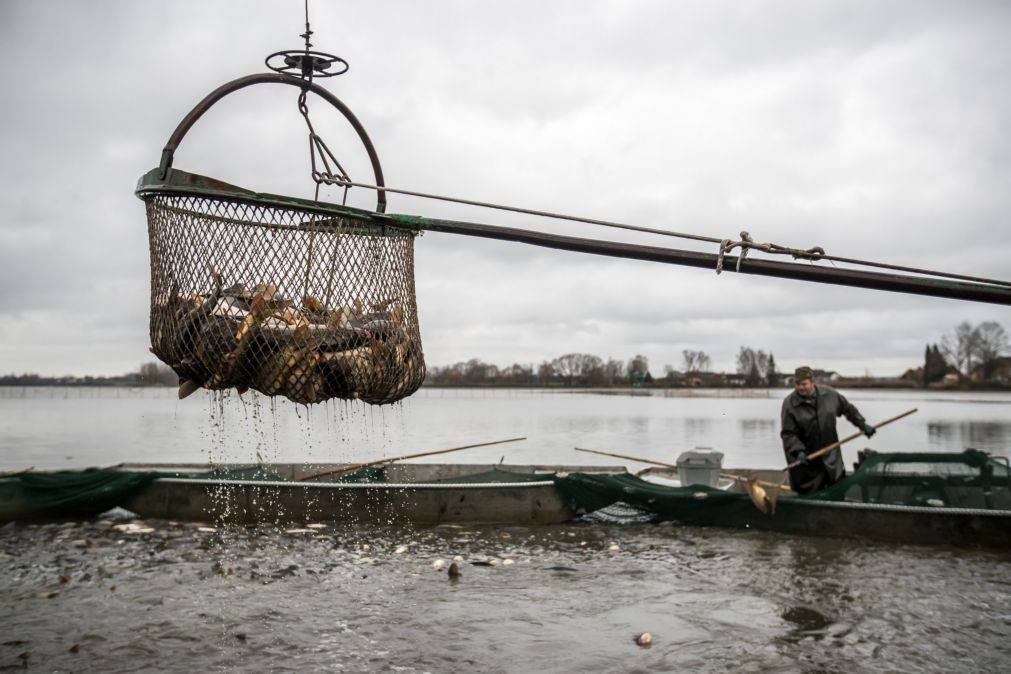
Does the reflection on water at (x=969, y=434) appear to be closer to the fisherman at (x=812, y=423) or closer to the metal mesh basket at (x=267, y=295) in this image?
the fisherman at (x=812, y=423)

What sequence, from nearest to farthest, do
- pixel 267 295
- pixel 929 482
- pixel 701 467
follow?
pixel 267 295 → pixel 929 482 → pixel 701 467

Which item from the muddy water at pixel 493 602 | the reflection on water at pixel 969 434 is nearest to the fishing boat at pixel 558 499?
the muddy water at pixel 493 602

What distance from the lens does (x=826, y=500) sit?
418 inches

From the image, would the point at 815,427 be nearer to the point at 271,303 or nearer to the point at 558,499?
the point at 558,499

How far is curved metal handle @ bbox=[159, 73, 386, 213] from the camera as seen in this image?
3805 millimetres

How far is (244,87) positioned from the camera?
4.23 metres

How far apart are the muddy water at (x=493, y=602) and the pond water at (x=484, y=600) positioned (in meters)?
0.03

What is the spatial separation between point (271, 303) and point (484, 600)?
213 inches

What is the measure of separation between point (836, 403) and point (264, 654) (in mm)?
7346

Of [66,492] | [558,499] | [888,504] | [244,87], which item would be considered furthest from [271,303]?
[66,492]

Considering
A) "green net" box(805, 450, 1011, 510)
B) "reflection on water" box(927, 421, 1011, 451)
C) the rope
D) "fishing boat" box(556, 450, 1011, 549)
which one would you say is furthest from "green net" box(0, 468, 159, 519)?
"reflection on water" box(927, 421, 1011, 451)

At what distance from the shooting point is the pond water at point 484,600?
6.86 m

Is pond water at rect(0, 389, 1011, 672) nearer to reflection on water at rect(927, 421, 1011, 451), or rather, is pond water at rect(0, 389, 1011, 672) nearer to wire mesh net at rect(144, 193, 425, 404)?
wire mesh net at rect(144, 193, 425, 404)

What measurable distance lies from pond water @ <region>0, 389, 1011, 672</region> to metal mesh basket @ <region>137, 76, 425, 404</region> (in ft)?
3.79
